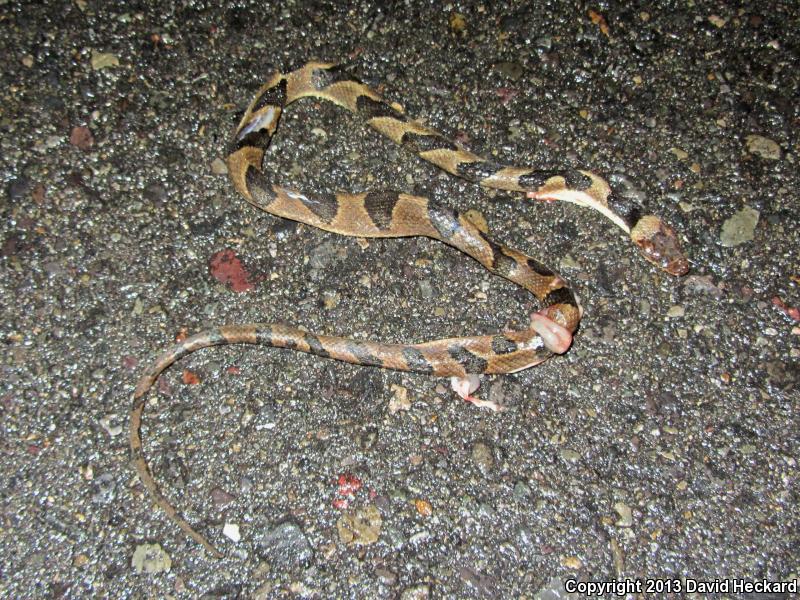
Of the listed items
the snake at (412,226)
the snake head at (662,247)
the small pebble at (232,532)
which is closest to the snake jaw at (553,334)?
the snake at (412,226)

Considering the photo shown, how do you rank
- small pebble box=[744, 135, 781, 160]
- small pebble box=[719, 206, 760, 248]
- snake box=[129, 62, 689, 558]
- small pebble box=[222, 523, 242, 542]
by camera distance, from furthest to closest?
small pebble box=[744, 135, 781, 160] → small pebble box=[719, 206, 760, 248] → snake box=[129, 62, 689, 558] → small pebble box=[222, 523, 242, 542]

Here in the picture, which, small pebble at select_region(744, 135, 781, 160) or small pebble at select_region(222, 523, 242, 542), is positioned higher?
small pebble at select_region(744, 135, 781, 160)

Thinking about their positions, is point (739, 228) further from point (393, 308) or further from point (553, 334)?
point (393, 308)

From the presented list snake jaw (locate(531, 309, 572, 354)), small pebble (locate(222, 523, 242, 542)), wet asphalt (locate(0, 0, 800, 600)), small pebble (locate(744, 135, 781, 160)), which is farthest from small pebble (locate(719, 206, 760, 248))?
small pebble (locate(222, 523, 242, 542))

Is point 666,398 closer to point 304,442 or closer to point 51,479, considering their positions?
point 304,442

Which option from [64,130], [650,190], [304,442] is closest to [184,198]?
[64,130]

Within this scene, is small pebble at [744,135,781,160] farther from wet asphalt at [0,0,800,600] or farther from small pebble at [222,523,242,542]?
small pebble at [222,523,242,542]

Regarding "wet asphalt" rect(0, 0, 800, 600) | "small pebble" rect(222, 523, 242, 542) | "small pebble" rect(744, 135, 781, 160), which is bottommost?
"small pebble" rect(222, 523, 242, 542)

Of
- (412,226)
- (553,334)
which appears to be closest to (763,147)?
(553,334)
